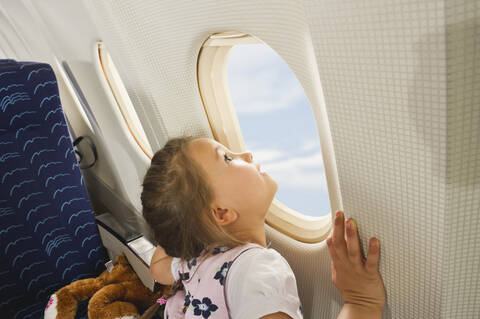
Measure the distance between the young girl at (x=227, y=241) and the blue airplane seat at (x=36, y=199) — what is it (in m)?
0.84

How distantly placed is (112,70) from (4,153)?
77 centimetres

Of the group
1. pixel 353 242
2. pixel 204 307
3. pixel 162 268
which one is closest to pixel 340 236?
pixel 353 242

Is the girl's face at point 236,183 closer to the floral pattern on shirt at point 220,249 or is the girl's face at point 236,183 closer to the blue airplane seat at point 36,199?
the floral pattern on shirt at point 220,249

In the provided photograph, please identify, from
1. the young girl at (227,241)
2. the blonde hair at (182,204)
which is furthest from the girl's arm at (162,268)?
the blonde hair at (182,204)

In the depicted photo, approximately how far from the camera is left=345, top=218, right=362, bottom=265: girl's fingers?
0.98 metres

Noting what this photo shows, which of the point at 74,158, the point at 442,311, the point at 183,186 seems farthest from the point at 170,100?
the point at 442,311

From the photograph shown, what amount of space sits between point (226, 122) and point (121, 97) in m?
0.92

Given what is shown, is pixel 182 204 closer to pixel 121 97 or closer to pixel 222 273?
pixel 222 273

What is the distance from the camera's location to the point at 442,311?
0.86 meters

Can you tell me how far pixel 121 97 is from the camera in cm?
214

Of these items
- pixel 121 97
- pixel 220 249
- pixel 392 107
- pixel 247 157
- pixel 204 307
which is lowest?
pixel 204 307

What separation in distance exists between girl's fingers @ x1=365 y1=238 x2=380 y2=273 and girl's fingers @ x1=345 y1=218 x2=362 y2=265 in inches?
1.2

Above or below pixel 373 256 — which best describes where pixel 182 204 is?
above

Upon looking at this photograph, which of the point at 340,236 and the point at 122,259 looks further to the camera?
the point at 122,259
